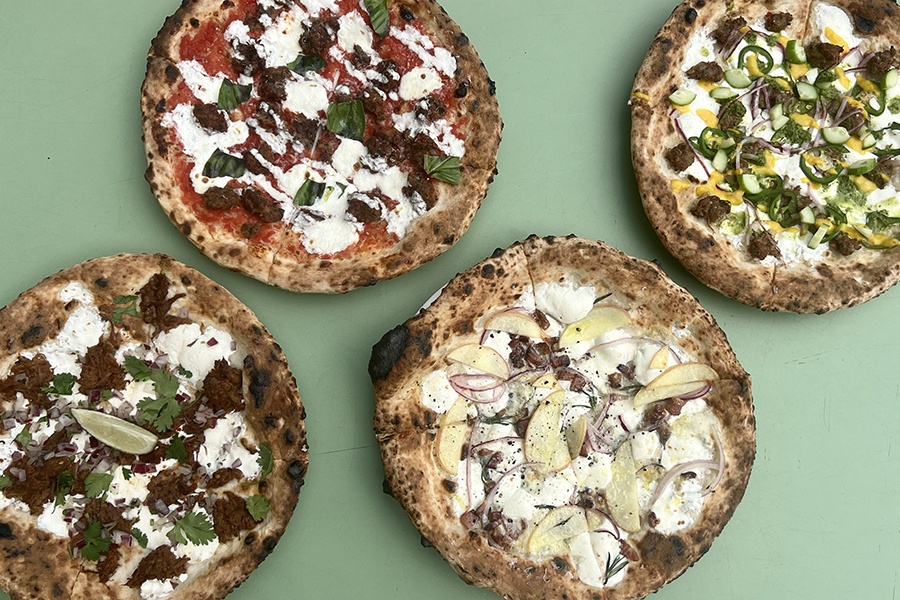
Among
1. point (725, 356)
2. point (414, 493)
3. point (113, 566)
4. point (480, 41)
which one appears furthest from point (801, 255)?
point (113, 566)

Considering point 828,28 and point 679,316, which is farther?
point 828,28

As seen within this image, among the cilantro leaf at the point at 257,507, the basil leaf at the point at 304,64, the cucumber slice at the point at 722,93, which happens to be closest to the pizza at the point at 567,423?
the cilantro leaf at the point at 257,507

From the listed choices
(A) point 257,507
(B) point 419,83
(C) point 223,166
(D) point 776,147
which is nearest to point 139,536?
(A) point 257,507

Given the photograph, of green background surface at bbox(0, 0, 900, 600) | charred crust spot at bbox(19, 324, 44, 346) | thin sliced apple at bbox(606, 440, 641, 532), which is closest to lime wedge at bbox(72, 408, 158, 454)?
charred crust spot at bbox(19, 324, 44, 346)

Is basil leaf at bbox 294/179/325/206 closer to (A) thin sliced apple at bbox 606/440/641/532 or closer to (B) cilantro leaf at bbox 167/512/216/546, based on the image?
(B) cilantro leaf at bbox 167/512/216/546

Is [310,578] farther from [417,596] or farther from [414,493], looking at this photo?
[414,493]

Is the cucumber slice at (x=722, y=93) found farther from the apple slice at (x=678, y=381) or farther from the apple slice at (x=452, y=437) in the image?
the apple slice at (x=452, y=437)

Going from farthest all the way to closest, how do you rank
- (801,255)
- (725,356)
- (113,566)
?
(801,255) < (725,356) < (113,566)
